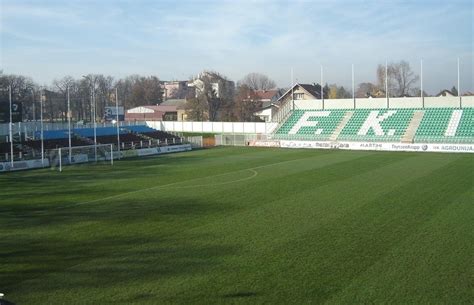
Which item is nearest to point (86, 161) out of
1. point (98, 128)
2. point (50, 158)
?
point (50, 158)

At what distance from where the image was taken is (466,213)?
58.1 feet

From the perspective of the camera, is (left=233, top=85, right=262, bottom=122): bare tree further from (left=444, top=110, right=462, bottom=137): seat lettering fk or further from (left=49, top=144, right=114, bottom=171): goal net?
(left=49, top=144, right=114, bottom=171): goal net

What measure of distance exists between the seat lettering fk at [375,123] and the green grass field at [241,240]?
24544 mm

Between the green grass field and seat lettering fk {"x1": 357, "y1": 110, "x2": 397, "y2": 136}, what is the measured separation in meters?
24.5

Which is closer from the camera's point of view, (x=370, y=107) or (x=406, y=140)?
(x=406, y=140)

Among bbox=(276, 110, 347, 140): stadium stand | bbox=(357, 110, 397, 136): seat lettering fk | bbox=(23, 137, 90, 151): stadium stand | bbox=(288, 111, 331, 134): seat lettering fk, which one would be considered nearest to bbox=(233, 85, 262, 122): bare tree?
bbox=(276, 110, 347, 140): stadium stand

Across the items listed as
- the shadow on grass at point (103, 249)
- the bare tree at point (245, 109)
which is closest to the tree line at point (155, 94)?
the bare tree at point (245, 109)

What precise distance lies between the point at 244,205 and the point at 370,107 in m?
41.9

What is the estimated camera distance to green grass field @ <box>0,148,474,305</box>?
10406 mm

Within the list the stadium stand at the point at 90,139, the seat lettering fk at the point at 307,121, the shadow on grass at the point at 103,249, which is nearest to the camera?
the shadow on grass at the point at 103,249

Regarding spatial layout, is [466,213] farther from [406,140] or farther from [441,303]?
[406,140]

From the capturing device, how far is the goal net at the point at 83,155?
38.8 meters

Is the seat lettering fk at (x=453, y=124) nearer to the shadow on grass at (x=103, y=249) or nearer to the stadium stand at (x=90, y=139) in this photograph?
the stadium stand at (x=90, y=139)

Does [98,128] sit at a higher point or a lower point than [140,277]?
higher
